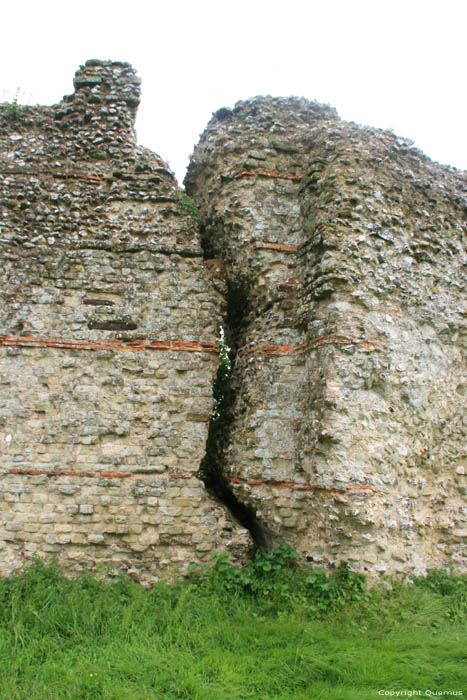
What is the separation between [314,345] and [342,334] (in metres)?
0.35

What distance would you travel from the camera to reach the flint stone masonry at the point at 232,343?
205 inches

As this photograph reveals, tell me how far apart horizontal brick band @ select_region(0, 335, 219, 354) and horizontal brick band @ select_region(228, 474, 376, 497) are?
4.68ft

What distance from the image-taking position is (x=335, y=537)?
16.4 feet

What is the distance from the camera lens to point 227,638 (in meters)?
4.32

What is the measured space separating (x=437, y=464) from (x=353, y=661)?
8.11 feet

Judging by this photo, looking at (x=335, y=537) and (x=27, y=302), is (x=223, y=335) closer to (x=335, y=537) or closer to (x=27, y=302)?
(x=27, y=302)

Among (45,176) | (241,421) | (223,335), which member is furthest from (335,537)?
(45,176)

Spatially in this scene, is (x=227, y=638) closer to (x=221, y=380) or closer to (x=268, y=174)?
(x=221, y=380)

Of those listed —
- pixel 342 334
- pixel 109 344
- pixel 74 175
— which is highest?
pixel 74 175

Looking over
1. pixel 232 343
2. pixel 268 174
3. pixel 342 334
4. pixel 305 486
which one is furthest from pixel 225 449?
pixel 268 174

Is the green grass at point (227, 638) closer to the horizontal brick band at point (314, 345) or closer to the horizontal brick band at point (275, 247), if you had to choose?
the horizontal brick band at point (314, 345)

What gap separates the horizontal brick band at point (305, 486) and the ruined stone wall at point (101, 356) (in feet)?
1.28
